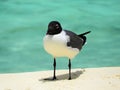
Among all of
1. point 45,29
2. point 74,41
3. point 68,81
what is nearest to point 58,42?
point 74,41

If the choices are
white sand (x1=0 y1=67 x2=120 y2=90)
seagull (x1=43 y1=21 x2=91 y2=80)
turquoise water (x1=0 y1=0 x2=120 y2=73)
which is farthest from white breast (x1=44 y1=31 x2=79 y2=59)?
turquoise water (x1=0 y1=0 x2=120 y2=73)

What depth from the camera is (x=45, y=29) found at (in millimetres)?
14258

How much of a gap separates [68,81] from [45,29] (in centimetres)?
646

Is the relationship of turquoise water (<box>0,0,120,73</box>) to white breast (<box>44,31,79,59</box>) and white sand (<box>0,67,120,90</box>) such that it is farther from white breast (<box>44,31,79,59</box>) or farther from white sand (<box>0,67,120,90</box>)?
white breast (<box>44,31,79,59</box>)

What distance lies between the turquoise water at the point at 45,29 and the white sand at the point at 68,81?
2608 millimetres

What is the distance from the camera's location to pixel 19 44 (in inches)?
509

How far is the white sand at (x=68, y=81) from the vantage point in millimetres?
7574

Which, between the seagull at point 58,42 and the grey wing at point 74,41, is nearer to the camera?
the seagull at point 58,42

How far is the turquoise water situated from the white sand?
2.61m

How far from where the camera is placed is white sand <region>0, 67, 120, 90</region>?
7.57m

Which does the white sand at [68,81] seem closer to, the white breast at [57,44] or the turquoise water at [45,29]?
the white breast at [57,44]

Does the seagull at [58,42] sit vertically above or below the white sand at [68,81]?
above

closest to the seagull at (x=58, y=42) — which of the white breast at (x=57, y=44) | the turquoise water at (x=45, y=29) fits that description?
the white breast at (x=57, y=44)

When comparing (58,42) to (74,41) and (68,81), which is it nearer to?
(74,41)
